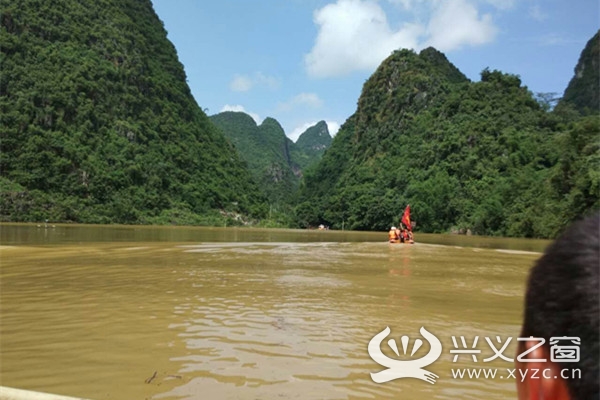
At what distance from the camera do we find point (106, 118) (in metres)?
65.8

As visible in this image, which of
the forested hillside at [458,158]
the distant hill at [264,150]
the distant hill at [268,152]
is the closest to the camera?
the forested hillside at [458,158]

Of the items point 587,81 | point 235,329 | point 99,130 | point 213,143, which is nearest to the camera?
point 235,329

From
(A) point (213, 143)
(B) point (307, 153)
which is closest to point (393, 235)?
(A) point (213, 143)

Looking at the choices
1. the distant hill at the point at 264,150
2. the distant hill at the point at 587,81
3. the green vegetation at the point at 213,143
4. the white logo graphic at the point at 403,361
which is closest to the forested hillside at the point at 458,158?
the green vegetation at the point at 213,143

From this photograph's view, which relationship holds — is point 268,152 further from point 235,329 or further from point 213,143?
point 235,329

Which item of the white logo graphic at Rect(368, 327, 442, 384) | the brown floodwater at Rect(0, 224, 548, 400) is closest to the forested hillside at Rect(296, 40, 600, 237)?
the brown floodwater at Rect(0, 224, 548, 400)

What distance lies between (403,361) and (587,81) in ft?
290

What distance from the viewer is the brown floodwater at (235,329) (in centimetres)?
308

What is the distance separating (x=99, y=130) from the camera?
6444 cm

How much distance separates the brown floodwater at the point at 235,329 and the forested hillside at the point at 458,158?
2475 centimetres

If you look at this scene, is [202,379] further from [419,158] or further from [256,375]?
[419,158]

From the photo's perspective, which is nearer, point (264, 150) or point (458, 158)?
point (458, 158)

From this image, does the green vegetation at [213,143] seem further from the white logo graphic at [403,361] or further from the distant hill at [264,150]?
the white logo graphic at [403,361]

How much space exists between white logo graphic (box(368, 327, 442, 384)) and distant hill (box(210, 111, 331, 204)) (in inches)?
3889
